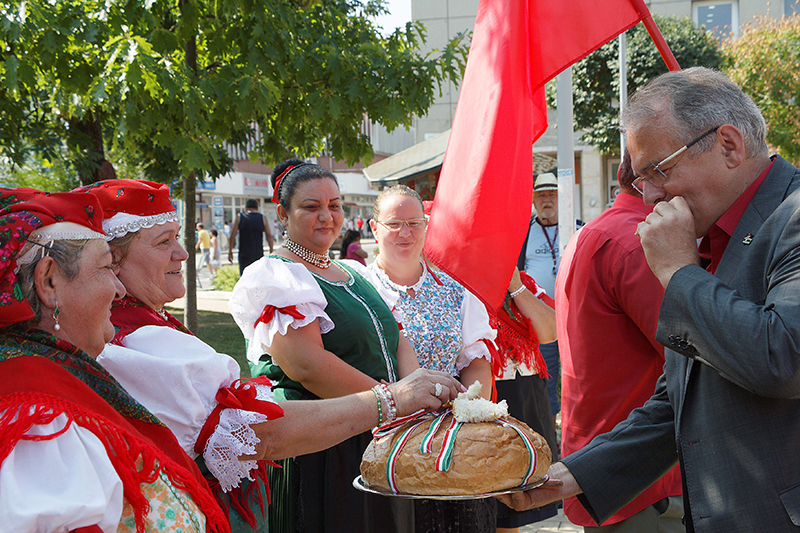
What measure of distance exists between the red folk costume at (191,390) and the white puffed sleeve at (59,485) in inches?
19.6

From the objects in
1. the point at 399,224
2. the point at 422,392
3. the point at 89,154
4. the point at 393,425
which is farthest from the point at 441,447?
the point at 89,154

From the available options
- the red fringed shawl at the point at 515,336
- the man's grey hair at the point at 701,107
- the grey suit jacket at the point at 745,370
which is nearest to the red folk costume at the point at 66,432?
the grey suit jacket at the point at 745,370

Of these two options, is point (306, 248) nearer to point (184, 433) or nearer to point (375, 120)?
point (184, 433)

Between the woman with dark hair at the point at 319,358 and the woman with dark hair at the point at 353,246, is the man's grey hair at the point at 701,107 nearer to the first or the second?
the woman with dark hair at the point at 319,358

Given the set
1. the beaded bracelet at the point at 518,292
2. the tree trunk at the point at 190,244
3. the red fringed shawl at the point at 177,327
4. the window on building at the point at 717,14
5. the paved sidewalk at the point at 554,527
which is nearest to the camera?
the red fringed shawl at the point at 177,327

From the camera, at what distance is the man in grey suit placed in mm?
1391

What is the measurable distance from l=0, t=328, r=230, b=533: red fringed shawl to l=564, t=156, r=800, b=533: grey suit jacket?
4.17 ft

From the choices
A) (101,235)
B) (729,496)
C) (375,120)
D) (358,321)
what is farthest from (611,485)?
(375,120)

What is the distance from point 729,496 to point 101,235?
5.61 feet

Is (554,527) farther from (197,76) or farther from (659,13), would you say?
(659,13)

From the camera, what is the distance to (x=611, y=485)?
2.03m

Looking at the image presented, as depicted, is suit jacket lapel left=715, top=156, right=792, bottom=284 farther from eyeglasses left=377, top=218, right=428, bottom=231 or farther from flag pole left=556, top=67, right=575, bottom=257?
flag pole left=556, top=67, right=575, bottom=257

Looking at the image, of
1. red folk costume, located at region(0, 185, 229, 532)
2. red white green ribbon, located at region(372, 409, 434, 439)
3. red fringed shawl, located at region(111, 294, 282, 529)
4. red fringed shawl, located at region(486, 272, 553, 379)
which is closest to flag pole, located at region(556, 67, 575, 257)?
red fringed shawl, located at region(486, 272, 553, 379)

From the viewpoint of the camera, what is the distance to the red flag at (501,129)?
2662mm
